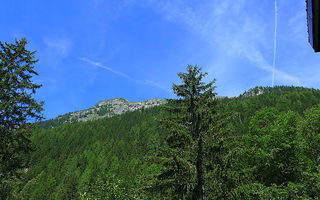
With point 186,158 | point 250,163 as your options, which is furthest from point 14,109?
point 250,163

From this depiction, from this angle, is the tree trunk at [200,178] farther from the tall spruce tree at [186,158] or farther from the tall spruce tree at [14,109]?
the tall spruce tree at [14,109]

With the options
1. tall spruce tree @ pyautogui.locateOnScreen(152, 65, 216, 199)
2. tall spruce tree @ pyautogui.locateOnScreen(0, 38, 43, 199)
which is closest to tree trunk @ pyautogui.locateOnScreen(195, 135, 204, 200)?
tall spruce tree @ pyautogui.locateOnScreen(152, 65, 216, 199)

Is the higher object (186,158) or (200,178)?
(186,158)

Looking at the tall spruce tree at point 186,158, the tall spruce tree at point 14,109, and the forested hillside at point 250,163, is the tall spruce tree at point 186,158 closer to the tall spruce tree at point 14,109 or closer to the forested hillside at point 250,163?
the forested hillside at point 250,163

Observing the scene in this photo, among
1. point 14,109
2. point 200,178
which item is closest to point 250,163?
point 200,178

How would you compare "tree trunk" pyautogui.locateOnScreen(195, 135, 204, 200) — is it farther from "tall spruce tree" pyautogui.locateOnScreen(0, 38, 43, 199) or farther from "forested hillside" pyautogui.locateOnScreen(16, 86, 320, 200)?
"tall spruce tree" pyautogui.locateOnScreen(0, 38, 43, 199)

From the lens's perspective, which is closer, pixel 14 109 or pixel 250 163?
pixel 14 109

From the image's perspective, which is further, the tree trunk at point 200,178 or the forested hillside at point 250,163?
the tree trunk at point 200,178

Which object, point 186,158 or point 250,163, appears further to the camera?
point 250,163

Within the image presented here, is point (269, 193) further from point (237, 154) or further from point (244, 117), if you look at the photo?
point (244, 117)

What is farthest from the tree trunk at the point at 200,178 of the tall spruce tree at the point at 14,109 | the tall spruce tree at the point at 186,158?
the tall spruce tree at the point at 14,109

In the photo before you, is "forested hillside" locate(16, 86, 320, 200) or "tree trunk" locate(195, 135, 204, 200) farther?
"tree trunk" locate(195, 135, 204, 200)


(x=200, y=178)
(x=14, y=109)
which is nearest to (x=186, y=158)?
(x=200, y=178)

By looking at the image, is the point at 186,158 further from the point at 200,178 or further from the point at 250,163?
the point at 250,163
